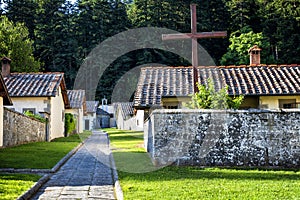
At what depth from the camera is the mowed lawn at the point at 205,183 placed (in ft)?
23.1

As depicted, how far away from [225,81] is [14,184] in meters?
13.6

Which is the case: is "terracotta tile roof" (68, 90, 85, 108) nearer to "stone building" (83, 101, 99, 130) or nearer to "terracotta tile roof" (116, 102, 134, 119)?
"terracotta tile roof" (116, 102, 134, 119)

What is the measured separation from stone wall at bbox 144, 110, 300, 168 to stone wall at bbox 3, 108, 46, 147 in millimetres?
9663

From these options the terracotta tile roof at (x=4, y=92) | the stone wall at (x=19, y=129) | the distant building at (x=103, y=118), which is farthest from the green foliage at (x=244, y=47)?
the terracotta tile roof at (x=4, y=92)

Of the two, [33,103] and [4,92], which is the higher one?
[4,92]

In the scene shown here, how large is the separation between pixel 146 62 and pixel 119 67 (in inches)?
238

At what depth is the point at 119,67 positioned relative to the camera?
6272 cm

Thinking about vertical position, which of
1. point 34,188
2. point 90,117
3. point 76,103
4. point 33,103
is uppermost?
point 76,103

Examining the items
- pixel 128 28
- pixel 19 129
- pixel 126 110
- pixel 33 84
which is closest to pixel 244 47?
pixel 126 110

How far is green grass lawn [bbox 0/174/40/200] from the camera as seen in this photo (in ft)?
23.4

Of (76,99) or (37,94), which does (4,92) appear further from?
(76,99)

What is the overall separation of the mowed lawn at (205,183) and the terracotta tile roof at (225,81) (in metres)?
8.28

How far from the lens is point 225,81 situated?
777 inches

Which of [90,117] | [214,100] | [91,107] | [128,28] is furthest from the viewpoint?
[90,117]
